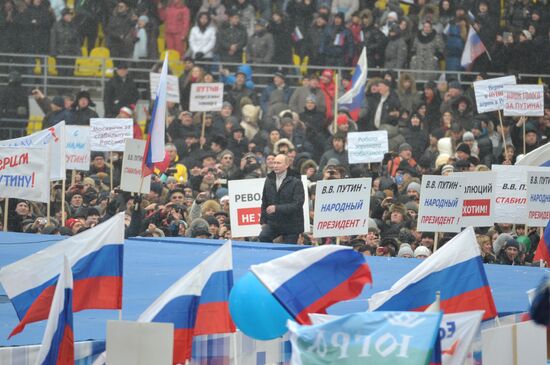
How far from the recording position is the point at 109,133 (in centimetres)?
2289

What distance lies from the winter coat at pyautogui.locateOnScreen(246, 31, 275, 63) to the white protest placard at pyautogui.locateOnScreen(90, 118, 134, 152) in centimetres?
657

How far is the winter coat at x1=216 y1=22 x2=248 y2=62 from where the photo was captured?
29.1 m

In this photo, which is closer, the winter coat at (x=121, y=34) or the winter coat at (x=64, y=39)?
the winter coat at (x=64, y=39)

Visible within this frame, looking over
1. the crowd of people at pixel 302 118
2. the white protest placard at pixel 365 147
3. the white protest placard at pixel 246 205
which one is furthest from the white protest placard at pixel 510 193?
the white protest placard at pixel 365 147

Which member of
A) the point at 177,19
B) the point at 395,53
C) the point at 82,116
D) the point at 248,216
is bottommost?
the point at 248,216

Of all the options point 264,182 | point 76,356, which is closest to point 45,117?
point 264,182

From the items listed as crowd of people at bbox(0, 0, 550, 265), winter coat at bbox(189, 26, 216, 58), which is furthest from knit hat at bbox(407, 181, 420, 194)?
winter coat at bbox(189, 26, 216, 58)

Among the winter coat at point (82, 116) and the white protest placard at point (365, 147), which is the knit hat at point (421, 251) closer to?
the white protest placard at point (365, 147)

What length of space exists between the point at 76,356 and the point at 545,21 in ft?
64.6

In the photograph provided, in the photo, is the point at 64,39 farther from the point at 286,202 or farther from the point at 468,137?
the point at 286,202

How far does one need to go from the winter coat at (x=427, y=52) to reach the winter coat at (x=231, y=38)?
332 centimetres

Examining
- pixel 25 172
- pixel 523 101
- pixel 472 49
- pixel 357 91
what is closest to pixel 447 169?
pixel 523 101

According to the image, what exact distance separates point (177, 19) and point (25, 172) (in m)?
11.5

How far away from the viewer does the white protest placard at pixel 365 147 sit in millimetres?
22578
